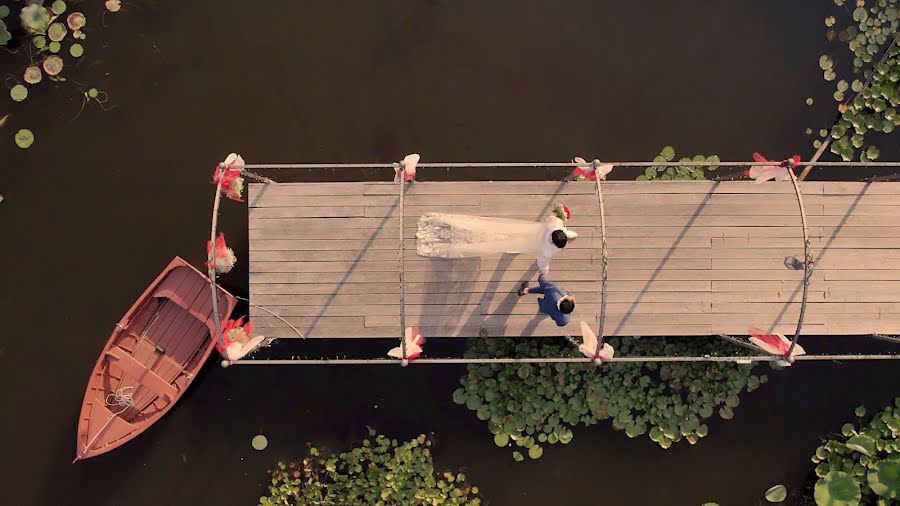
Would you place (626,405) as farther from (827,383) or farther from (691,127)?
(691,127)

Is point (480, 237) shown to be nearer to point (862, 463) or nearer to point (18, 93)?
point (862, 463)

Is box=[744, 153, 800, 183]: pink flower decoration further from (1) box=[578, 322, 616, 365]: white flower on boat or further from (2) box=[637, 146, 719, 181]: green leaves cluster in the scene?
(1) box=[578, 322, 616, 365]: white flower on boat

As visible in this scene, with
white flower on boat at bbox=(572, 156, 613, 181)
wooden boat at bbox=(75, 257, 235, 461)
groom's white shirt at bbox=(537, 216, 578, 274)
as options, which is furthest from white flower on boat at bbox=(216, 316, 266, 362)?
→ white flower on boat at bbox=(572, 156, 613, 181)

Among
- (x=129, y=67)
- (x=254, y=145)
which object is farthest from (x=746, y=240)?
(x=129, y=67)

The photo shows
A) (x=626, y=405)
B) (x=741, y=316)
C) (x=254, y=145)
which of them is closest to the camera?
(x=741, y=316)

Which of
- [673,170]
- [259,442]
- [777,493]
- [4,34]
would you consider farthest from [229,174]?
[777,493]

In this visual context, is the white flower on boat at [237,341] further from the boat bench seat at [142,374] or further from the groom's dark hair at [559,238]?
the groom's dark hair at [559,238]

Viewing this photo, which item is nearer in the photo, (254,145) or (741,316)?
(741,316)
